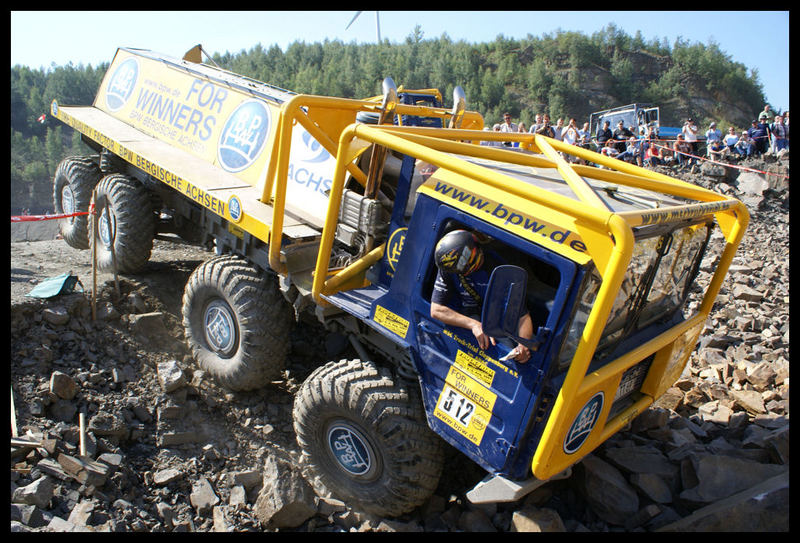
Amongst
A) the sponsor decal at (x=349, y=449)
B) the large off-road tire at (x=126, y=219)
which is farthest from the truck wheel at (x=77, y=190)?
the sponsor decal at (x=349, y=449)

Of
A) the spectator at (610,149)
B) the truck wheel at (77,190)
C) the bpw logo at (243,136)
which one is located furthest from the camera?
the spectator at (610,149)

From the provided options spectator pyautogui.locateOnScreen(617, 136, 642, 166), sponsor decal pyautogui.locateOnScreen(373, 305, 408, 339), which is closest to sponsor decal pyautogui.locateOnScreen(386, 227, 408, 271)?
sponsor decal pyautogui.locateOnScreen(373, 305, 408, 339)

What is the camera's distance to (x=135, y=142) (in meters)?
5.88

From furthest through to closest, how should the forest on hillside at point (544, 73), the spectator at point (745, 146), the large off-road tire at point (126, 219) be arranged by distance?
the forest on hillside at point (544, 73), the spectator at point (745, 146), the large off-road tire at point (126, 219)

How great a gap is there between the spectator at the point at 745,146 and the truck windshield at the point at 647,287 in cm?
1403

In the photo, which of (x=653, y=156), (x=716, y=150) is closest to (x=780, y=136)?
(x=716, y=150)

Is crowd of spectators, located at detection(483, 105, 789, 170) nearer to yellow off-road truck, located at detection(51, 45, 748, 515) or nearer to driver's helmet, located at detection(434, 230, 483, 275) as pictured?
yellow off-road truck, located at detection(51, 45, 748, 515)

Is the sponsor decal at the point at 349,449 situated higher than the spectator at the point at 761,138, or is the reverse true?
the spectator at the point at 761,138

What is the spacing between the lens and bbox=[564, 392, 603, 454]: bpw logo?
3.04 meters

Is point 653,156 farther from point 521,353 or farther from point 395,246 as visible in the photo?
point 521,353

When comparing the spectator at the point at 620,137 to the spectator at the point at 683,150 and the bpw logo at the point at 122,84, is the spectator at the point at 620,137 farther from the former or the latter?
the bpw logo at the point at 122,84

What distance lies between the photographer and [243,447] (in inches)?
176

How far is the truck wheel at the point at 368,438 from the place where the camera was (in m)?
3.43

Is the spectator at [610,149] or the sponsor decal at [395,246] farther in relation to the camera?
the spectator at [610,149]
